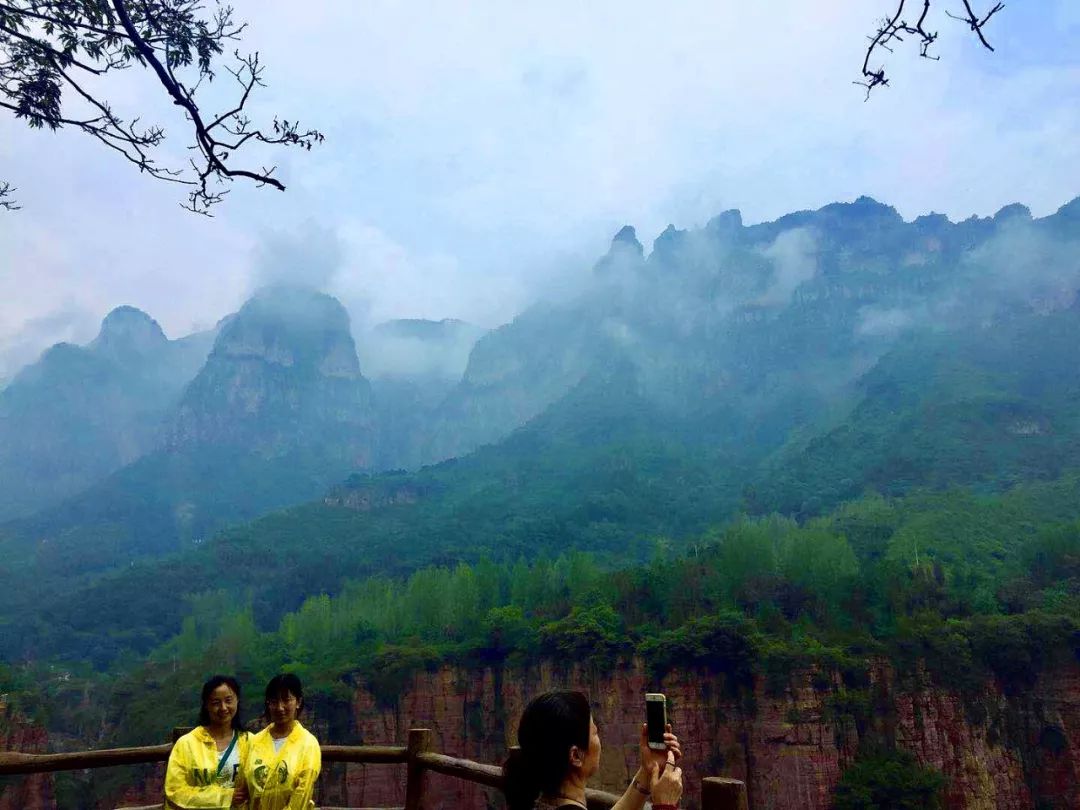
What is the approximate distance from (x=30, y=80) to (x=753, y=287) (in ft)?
359

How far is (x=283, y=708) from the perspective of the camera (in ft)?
11.2

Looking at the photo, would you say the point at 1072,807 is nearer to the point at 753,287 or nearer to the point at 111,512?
the point at 753,287

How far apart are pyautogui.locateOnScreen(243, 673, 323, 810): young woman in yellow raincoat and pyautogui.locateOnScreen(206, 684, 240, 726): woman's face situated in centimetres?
22

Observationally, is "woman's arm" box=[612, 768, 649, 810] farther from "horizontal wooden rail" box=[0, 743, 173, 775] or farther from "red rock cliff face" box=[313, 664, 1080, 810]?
"red rock cliff face" box=[313, 664, 1080, 810]

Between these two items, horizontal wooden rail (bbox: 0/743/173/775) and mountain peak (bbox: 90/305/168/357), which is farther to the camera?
mountain peak (bbox: 90/305/168/357)

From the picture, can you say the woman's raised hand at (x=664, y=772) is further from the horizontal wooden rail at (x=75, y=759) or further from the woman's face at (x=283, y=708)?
the horizontal wooden rail at (x=75, y=759)

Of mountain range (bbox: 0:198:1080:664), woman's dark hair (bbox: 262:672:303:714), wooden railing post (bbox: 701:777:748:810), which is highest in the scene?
mountain range (bbox: 0:198:1080:664)

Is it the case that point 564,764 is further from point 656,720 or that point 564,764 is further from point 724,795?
point 724,795

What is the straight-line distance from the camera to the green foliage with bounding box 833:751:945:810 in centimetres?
2192

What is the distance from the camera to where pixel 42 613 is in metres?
55.9

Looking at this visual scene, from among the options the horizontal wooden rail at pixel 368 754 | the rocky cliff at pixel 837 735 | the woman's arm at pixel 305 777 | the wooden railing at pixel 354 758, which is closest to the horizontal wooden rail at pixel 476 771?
the wooden railing at pixel 354 758

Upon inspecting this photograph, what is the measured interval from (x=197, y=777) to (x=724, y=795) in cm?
254

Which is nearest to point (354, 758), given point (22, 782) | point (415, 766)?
point (415, 766)

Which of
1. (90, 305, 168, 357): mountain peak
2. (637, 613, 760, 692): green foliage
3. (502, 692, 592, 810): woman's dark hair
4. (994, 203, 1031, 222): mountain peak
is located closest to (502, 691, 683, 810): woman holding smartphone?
(502, 692, 592, 810): woman's dark hair
